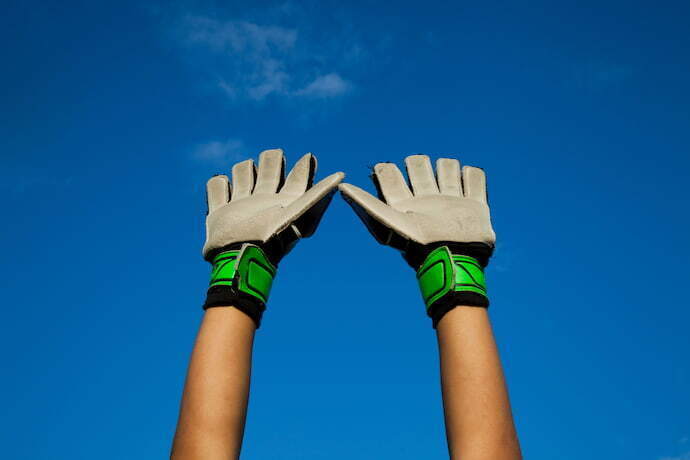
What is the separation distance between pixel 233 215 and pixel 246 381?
158 cm

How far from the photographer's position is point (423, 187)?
523 centimetres

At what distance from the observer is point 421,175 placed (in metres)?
5.31

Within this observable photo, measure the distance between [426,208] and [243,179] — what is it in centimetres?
167

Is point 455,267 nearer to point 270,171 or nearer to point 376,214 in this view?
point 376,214

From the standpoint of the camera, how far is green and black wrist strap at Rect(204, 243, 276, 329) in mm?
4297

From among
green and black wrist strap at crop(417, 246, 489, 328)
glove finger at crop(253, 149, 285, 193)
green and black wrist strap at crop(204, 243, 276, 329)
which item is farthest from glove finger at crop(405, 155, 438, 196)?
green and black wrist strap at crop(204, 243, 276, 329)

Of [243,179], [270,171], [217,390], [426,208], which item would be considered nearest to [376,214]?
[426,208]

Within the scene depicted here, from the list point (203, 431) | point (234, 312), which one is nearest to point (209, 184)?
point (234, 312)

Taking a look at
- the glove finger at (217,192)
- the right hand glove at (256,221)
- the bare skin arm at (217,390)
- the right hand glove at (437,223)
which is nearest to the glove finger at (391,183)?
the right hand glove at (437,223)

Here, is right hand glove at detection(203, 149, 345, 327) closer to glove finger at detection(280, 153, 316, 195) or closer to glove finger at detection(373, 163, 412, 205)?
glove finger at detection(280, 153, 316, 195)

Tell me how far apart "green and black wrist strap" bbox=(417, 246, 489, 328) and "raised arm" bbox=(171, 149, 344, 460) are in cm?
101

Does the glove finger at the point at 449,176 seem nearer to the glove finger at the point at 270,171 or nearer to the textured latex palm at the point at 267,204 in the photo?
the textured latex palm at the point at 267,204

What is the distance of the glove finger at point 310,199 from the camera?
15.8 feet

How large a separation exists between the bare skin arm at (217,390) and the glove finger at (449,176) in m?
1.97
